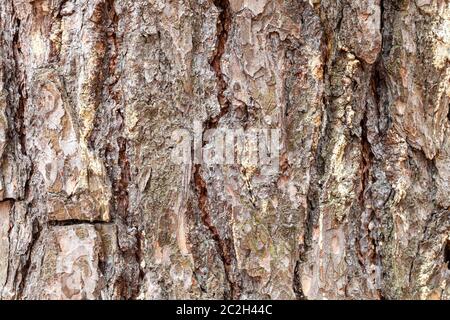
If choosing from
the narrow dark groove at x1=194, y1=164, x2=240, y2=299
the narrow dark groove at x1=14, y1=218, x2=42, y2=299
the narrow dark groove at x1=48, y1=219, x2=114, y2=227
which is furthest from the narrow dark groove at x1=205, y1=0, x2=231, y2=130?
the narrow dark groove at x1=14, y1=218, x2=42, y2=299

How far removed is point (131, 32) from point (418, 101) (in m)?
0.66

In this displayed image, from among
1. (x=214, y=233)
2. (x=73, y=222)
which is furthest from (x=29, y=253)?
(x=214, y=233)

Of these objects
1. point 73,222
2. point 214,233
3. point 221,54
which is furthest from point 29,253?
point 221,54

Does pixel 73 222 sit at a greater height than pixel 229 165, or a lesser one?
lesser

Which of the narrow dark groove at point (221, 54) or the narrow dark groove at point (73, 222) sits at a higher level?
the narrow dark groove at point (221, 54)

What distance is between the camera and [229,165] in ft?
4.69

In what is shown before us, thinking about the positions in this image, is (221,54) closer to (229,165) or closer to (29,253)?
(229,165)

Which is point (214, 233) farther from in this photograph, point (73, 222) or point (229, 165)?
point (73, 222)

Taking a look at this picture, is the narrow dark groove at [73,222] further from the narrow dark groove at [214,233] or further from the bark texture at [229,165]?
the narrow dark groove at [214,233]

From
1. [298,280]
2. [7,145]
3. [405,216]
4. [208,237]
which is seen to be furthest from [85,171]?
[405,216]

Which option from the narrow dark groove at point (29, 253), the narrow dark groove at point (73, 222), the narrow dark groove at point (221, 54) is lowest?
the narrow dark groove at point (29, 253)

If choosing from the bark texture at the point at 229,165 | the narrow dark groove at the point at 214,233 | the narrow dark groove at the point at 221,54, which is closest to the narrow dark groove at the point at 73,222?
the bark texture at the point at 229,165

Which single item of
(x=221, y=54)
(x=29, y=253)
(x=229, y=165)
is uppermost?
(x=221, y=54)

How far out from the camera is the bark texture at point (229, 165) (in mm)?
1420
